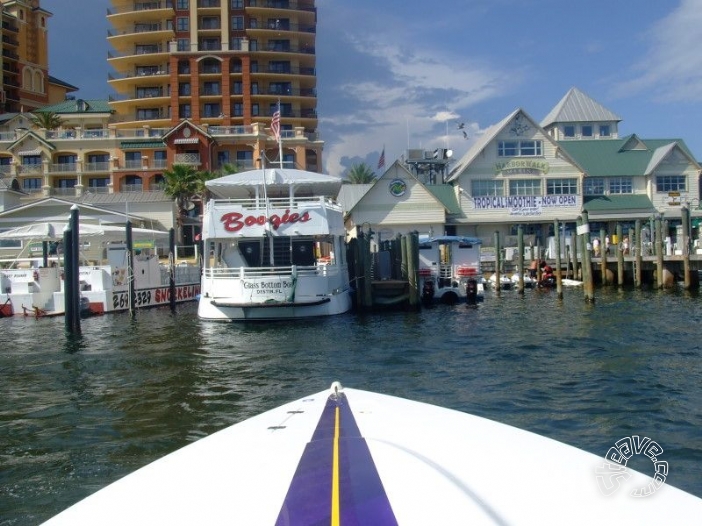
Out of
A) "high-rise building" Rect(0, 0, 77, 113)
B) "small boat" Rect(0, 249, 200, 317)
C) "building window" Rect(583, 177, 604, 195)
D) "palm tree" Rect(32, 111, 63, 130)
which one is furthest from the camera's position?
"high-rise building" Rect(0, 0, 77, 113)

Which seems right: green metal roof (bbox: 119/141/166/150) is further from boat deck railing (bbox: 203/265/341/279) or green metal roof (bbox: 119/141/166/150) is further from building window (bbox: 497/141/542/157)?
boat deck railing (bbox: 203/265/341/279)

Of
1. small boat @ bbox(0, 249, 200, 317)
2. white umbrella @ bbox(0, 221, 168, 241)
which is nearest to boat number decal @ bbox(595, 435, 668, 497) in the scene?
small boat @ bbox(0, 249, 200, 317)

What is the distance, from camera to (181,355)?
15.4 m

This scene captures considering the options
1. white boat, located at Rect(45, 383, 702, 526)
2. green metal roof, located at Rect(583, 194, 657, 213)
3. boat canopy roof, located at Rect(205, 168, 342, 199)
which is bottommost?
white boat, located at Rect(45, 383, 702, 526)

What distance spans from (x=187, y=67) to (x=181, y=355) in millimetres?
58443

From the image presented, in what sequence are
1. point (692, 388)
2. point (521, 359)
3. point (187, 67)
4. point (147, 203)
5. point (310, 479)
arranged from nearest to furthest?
point (310, 479), point (692, 388), point (521, 359), point (147, 203), point (187, 67)

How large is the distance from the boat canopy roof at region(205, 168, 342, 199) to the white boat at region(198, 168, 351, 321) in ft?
0.11

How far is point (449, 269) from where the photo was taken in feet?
95.7

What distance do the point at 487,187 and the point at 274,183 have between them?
27890 mm

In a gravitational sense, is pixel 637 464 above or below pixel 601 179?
below

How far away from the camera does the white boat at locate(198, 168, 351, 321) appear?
66.8ft

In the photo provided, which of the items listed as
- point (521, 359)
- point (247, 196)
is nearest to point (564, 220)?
point (247, 196)

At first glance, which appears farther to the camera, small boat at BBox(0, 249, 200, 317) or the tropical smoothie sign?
the tropical smoothie sign

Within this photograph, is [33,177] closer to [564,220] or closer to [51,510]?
[564,220]
